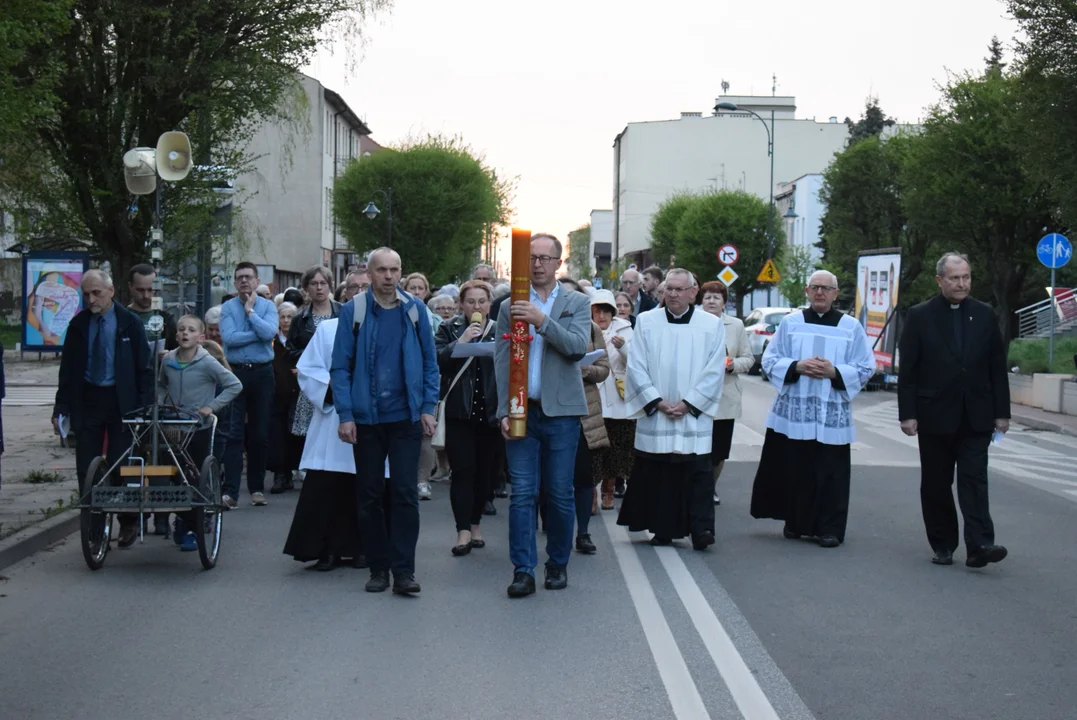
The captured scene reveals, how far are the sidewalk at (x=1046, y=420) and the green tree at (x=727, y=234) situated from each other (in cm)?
5355

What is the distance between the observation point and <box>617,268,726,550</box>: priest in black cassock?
9484 mm

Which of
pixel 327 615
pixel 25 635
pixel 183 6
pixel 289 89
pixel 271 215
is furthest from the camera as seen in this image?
pixel 271 215

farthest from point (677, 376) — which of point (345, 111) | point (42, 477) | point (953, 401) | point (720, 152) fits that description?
point (720, 152)

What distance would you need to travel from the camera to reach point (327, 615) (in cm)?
744

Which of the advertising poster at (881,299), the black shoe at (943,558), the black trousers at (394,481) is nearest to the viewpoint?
the black trousers at (394,481)

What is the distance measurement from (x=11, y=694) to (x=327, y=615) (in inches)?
76.2

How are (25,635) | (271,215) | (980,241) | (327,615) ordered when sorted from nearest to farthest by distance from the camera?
(25,635), (327,615), (980,241), (271,215)

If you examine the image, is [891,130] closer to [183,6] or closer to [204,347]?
[183,6]

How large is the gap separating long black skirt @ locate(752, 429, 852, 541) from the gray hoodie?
3.80 metres

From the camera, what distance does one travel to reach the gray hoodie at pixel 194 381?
32.2 feet

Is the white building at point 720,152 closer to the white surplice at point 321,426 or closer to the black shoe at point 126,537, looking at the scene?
the black shoe at point 126,537

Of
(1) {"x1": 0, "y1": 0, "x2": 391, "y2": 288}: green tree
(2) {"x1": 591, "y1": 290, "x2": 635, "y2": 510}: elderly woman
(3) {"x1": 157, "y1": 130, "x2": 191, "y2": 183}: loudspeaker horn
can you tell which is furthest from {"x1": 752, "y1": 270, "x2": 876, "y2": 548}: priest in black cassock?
(1) {"x1": 0, "y1": 0, "x2": 391, "y2": 288}: green tree

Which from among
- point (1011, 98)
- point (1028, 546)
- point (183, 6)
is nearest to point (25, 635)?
point (1028, 546)

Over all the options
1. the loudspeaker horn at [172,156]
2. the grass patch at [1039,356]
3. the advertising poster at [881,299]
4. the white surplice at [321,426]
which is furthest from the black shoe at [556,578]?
the advertising poster at [881,299]
